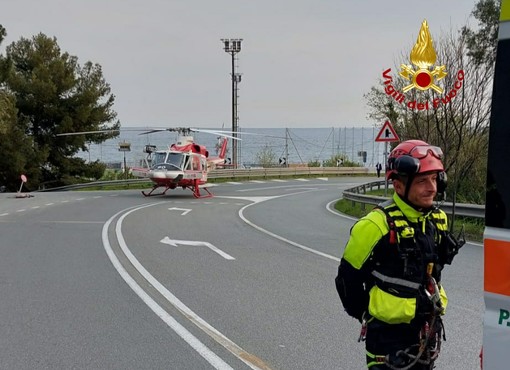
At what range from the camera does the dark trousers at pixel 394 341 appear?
302 cm

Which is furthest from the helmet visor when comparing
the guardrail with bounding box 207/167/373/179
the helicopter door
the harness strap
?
the guardrail with bounding box 207/167/373/179

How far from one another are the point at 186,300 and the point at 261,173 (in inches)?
1596

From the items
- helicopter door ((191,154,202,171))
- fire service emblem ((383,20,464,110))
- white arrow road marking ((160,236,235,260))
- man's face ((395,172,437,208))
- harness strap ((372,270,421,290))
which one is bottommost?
white arrow road marking ((160,236,235,260))

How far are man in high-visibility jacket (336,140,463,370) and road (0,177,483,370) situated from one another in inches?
92.0

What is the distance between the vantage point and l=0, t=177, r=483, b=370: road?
5621mm

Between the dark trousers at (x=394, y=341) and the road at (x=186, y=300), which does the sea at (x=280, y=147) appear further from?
the dark trousers at (x=394, y=341)

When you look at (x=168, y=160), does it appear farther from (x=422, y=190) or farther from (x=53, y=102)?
(x=422, y=190)

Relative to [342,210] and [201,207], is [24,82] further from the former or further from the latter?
[342,210]

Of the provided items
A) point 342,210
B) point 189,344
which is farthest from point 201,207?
point 189,344

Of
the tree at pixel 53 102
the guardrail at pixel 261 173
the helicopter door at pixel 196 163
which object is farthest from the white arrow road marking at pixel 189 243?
the tree at pixel 53 102

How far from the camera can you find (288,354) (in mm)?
5617

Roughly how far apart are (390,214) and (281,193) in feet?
95.6

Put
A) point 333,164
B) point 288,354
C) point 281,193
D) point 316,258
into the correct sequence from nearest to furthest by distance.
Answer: point 288,354, point 316,258, point 281,193, point 333,164

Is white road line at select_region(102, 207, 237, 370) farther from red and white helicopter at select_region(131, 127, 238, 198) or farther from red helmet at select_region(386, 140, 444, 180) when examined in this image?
red and white helicopter at select_region(131, 127, 238, 198)
